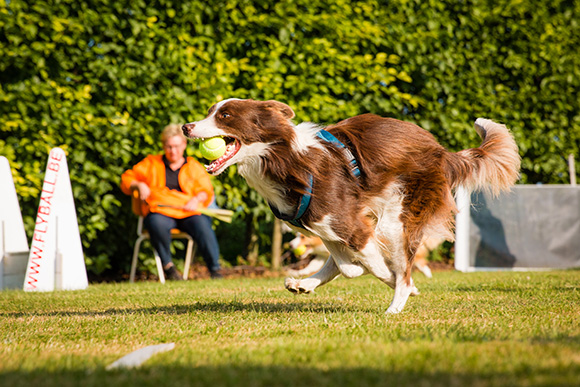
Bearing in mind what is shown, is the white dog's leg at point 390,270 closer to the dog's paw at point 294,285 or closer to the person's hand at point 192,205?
the dog's paw at point 294,285

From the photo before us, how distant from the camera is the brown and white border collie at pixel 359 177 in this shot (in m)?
3.46

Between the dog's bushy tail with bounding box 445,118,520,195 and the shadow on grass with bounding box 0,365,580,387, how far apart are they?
2155 mm

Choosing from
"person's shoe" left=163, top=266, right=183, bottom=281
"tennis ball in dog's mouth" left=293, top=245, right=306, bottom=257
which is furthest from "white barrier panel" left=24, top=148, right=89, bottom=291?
"tennis ball in dog's mouth" left=293, top=245, right=306, bottom=257

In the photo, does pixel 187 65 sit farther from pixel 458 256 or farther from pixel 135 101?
pixel 458 256

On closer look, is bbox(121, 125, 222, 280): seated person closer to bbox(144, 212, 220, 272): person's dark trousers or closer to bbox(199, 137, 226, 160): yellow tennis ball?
bbox(144, 212, 220, 272): person's dark trousers

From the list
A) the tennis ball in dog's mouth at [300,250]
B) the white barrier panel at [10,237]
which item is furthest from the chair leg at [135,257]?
the tennis ball in dog's mouth at [300,250]

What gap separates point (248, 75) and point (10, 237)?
9.96 ft

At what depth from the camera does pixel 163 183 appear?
655 cm

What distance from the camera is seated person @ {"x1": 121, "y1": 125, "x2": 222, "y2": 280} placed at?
6.41 metres

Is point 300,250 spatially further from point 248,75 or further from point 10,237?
point 10,237

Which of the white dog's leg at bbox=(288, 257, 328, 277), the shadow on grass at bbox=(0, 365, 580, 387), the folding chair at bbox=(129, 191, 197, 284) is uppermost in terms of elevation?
the shadow on grass at bbox=(0, 365, 580, 387)

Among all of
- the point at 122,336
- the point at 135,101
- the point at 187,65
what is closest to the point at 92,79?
the point at 135,101

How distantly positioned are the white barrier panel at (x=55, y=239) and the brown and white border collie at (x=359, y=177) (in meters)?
2.82

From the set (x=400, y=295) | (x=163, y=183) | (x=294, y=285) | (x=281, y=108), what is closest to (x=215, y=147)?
(x=281, y=108)
